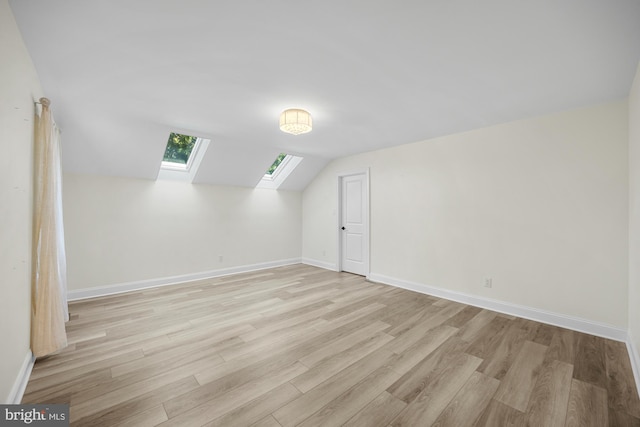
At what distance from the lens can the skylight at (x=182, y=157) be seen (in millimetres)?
4246

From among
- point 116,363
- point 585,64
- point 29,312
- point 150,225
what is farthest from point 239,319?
point 585,64

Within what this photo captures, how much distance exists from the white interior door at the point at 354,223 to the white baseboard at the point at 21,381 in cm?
425

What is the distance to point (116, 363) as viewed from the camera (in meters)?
2.13

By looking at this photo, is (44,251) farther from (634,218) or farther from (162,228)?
(634,218)

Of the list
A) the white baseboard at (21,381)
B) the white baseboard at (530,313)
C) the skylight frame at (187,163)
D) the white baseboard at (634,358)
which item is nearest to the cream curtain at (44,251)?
the white baseboard at (21,381)

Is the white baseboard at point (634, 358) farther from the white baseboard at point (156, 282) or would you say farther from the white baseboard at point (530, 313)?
the white baseboard at point (156, 282)

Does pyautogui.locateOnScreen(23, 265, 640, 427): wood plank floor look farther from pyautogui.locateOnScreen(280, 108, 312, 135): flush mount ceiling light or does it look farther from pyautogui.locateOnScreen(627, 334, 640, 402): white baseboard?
pyautogui.locateOnScreen(280, 108, 312, 135): flush mount ceiling light

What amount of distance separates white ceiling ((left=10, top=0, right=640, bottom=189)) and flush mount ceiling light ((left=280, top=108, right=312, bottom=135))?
10 cm

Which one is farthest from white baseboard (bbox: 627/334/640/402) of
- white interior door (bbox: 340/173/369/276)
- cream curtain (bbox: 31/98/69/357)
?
cream curtain (bbox: 31/98/69/357)

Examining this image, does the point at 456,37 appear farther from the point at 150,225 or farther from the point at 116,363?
the point at 150,225

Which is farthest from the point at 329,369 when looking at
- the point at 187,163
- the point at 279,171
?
the point at 279,171

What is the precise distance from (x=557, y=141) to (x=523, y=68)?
1393mm

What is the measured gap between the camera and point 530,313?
3.02 m

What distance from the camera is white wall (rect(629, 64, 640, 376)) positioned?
205 cm
